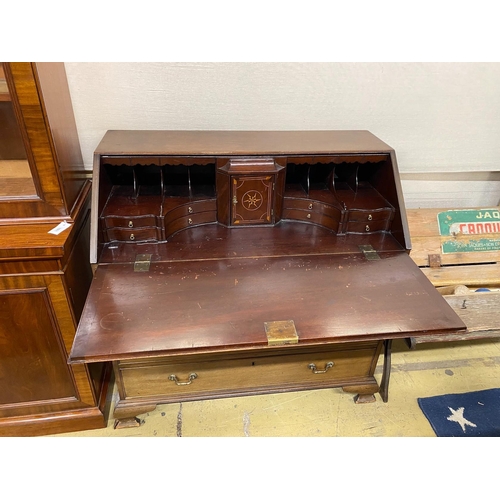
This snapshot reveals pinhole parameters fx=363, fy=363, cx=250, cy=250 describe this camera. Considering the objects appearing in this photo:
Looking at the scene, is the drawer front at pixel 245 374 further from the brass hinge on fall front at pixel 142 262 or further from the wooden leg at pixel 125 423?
the brass hinge on fall front at pixel 142 262

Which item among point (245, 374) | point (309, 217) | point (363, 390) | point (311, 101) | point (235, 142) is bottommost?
point (363, 390)

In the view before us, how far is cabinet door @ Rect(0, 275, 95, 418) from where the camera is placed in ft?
4.54

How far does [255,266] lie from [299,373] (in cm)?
63

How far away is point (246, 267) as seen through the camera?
141 centimetres

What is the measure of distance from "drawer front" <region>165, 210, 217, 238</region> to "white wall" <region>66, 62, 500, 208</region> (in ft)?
1.54

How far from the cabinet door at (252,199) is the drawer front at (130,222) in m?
0.35

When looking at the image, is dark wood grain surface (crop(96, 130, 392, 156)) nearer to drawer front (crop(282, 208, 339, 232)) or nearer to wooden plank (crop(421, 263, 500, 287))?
drawer front (crop(282, 208, 339, 232))

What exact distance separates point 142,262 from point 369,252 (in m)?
0.92

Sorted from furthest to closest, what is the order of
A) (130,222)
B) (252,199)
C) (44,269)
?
(252,199), (130,222), (44,269)

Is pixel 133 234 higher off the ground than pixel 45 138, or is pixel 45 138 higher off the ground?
pixel 45 138

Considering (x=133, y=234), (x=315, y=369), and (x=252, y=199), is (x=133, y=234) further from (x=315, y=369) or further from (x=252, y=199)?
(x=315, y=369)

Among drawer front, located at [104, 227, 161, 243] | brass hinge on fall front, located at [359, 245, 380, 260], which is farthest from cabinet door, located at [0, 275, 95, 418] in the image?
brass hinge on fall front, located at [359, 245, 380, 260]

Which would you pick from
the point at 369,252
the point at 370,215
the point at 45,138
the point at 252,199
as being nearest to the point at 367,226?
the point at 370,215

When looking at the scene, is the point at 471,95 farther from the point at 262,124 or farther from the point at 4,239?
the point at 4,239
